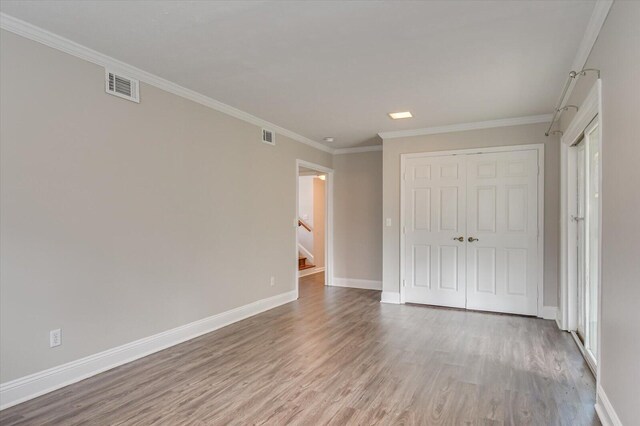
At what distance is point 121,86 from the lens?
3174 millimetres

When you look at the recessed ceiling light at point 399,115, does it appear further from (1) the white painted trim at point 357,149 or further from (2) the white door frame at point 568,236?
(1) the white painted trim at point 357,149

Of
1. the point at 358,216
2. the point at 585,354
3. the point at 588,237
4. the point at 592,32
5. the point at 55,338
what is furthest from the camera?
the point at 358,216

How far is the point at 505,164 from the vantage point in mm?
4930

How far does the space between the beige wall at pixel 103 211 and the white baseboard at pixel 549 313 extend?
12.3 ft

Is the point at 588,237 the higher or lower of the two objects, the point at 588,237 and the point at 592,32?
the lower

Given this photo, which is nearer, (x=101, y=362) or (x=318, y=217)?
(x=101, y=362)

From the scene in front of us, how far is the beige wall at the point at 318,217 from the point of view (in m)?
8.59

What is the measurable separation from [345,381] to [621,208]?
2130 mm

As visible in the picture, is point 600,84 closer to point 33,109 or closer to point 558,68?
point 558,68

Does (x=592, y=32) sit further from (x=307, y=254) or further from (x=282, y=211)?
(x=307, y=254)

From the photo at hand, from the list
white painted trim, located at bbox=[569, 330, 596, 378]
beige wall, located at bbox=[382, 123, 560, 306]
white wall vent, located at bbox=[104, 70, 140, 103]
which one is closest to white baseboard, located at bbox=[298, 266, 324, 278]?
beige wall, located at bbox=[382, 123, 560, 306]

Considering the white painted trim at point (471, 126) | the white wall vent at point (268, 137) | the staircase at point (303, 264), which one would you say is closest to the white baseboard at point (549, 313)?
the white painted trim at point (471, 126)

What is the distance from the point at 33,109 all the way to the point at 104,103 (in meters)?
0.54

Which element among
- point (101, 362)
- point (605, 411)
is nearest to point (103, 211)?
point (101, 362)
